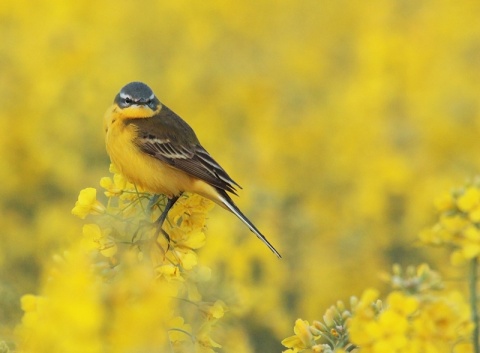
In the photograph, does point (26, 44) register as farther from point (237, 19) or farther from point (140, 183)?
point (140, 183)

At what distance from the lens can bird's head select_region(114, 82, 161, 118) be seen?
4922 mm

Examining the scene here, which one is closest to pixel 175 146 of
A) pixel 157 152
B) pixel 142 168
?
pixel 157 152

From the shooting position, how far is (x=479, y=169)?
32.0 feet

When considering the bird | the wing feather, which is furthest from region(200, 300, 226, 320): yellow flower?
the wing feather

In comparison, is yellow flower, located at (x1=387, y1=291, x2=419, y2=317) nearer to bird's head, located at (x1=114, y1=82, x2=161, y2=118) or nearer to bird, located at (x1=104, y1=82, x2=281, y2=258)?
bird, located at (x1=104, y1=82, x2=281, y2=258)

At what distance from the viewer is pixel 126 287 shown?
228 centimetres

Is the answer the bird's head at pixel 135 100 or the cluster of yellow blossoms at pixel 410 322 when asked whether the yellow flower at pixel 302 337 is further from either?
the bird's head at pixel 135 100

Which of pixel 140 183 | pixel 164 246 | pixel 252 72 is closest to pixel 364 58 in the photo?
pixel 252 72

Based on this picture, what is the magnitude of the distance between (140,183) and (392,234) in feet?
16.8

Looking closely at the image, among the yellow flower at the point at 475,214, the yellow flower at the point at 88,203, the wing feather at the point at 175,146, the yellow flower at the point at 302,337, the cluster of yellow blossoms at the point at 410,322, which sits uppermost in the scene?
the wing feather at the point at 175,146

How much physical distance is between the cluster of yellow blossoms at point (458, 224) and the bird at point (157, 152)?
142 centimetres

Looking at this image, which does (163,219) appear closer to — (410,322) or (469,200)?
(469,200)

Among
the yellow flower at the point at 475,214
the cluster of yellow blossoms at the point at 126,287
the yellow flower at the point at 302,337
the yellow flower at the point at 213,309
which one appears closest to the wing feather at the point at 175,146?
the cluster of yellow blossoms at the point at 126,287

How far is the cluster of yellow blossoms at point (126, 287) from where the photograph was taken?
7.05ft
